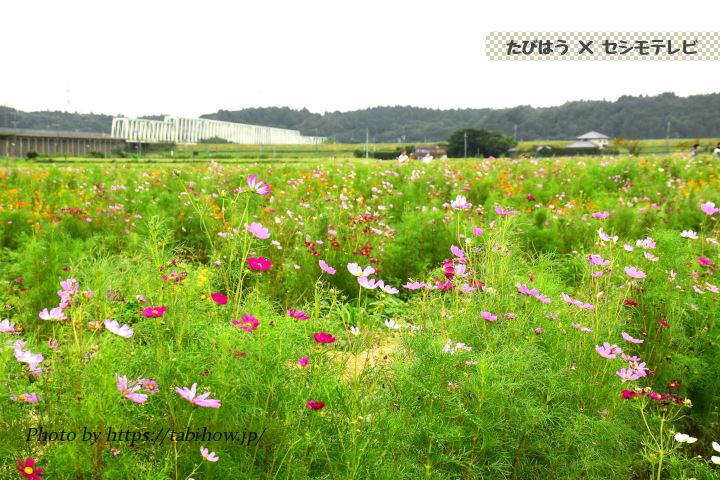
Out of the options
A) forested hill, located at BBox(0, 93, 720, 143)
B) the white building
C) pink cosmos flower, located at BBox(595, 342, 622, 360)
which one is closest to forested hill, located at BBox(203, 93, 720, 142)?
forested hill, located at BBox(0, 93, 720, 143)

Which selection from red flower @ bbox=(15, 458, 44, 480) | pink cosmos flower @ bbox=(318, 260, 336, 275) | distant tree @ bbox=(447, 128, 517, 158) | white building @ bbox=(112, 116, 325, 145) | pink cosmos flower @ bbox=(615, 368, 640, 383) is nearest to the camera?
red flower @ bbox=(15, 458, 44, 480)

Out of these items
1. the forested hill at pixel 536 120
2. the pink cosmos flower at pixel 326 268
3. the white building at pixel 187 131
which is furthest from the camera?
the forested hill at pixel 536 120

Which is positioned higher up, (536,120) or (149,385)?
(536,120)

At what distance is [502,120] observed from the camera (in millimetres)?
99500

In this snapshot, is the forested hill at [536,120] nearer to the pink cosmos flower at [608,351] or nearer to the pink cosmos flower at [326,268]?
the pink cosmos flower at [608,351]

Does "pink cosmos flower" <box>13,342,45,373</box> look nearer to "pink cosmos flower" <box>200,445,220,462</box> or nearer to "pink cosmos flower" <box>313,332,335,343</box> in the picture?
"pink cosmos flower" <box>200,445,220,462</box>

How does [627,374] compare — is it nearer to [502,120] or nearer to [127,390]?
[127,390]

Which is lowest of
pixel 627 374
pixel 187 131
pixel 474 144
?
pixel 627 374

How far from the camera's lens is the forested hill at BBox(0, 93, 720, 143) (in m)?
84.4

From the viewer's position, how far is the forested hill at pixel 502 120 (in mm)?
84438

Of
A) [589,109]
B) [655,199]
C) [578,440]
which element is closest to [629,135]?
[589,109]

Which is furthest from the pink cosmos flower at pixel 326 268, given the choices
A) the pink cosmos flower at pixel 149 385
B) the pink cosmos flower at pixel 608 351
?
the pink cosmos flower at pixel 608 351

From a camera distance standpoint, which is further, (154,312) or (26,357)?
(154,312)

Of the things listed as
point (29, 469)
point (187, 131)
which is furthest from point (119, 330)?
point (187, 131)
